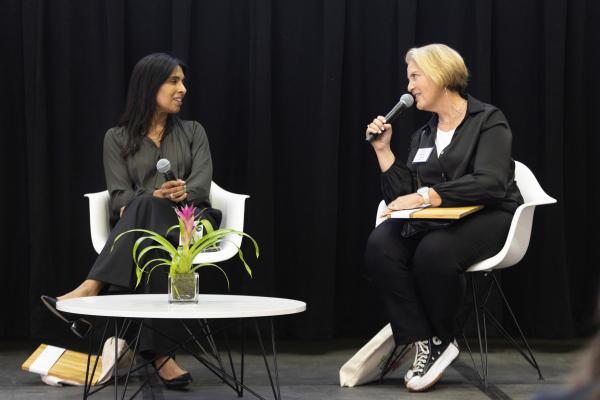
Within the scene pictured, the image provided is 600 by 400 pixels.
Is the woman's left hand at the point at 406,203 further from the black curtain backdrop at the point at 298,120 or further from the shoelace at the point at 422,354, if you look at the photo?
the black curtain backdrop at the point at 298,120

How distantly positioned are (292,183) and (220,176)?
33 cm

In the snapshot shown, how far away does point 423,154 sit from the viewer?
3127 millimetres

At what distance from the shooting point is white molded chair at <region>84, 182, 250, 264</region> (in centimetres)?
323

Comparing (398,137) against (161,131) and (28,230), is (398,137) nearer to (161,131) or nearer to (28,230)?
(161,131)

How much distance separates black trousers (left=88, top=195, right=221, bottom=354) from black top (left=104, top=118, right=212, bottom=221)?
9.1 inches

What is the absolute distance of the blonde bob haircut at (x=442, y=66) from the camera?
10.3ft

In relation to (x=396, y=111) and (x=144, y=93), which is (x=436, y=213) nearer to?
(x=396, y=111)

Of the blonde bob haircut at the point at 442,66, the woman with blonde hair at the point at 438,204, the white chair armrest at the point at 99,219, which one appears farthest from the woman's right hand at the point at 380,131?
the white chair armrest at the point at 99,219

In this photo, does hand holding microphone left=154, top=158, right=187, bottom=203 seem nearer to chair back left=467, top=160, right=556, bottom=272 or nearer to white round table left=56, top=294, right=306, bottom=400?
white round table left=56, top=294, right=306, bottom=400

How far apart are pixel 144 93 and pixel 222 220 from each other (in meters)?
0.59

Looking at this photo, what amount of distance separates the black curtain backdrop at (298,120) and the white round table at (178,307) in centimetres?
135

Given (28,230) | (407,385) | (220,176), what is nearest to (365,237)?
(220,176)

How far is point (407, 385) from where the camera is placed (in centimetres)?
290

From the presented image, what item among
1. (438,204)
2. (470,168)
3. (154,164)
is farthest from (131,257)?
(470,168)
